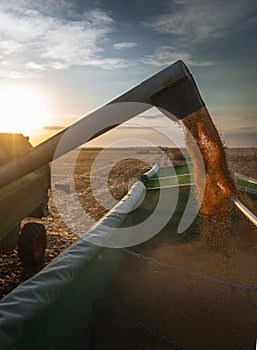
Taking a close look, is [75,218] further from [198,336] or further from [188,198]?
[198,336]

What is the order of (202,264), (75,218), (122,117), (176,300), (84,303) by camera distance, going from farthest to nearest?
(75,218), (202,264), (176,300), (84,303), (122,117)

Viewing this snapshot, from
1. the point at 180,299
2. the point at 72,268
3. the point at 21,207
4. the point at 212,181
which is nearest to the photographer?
the point at 72,268

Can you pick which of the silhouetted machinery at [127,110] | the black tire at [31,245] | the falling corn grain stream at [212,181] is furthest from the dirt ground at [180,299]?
the silhouetted machinery at [127,110]

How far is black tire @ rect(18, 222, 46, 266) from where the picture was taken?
3.86 m

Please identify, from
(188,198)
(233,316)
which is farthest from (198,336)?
(188,198)

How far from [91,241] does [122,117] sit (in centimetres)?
112

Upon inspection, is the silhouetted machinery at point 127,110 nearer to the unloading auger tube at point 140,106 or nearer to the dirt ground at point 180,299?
the unloading auger tube at point 140,106

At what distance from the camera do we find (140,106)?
206cm

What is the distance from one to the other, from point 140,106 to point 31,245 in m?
2.58

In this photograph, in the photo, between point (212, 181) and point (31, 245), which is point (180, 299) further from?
point (31, 245)

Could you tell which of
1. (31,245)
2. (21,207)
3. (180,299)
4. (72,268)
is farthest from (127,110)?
(31,245)

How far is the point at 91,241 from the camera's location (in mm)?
2607

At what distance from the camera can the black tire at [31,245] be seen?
3.86 m

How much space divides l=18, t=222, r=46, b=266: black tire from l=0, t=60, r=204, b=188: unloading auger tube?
1859 millimetres
